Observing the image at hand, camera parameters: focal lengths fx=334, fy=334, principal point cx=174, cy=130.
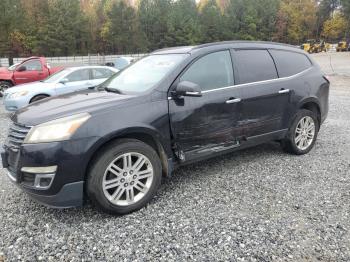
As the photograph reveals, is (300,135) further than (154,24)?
No

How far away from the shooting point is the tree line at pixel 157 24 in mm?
53656

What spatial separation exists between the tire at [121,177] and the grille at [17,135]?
2.35 ft

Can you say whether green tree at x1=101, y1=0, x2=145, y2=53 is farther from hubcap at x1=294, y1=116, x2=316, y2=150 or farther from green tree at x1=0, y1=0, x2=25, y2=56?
hubcap at x1=294, y1=116, x2=316, y2=150

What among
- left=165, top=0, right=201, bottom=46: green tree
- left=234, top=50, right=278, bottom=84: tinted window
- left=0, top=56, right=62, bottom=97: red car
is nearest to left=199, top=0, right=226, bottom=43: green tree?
left=165, top=0, right=201, bottom=46: green tree

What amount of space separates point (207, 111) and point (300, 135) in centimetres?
197

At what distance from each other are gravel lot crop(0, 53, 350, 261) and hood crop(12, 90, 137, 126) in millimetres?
997

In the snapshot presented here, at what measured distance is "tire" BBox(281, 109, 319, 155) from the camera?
4.96 m

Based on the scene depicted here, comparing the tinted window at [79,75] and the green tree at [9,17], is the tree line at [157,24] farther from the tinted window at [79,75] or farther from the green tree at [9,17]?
the tinted window at [79,75]

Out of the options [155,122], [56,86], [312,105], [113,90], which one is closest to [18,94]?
[56,86]

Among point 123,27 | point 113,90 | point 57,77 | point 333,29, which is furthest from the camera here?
point 333,29

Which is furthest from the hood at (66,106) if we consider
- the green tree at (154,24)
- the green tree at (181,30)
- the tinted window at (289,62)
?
the green tree at (154,24)

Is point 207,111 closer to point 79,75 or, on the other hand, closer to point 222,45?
point 222,45

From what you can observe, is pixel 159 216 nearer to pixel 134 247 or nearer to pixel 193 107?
pixel 134 247

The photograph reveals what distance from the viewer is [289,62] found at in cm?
502
